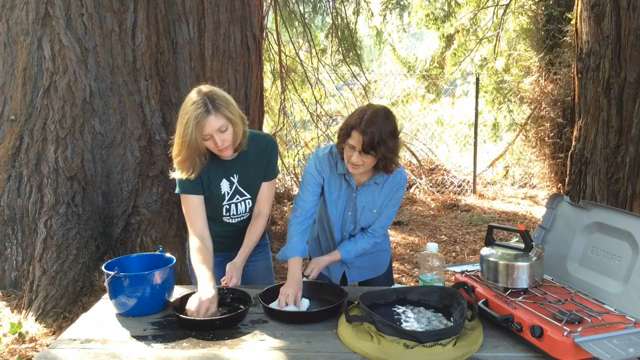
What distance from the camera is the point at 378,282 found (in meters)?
2.66

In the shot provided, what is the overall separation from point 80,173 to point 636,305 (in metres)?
2.79

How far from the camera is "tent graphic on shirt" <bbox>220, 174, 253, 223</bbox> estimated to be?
7.89 feet

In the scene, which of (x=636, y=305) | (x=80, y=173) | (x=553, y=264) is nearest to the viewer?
(x=636, y=305)

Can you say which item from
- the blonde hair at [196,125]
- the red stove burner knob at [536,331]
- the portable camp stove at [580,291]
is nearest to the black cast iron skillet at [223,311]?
the blonde hair at [196,125]

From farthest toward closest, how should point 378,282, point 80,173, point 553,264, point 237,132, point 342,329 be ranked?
point 80,173 < point 378,282 < point 237,132 < point 553,264 < point 342,329

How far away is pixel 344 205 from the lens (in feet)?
8.04

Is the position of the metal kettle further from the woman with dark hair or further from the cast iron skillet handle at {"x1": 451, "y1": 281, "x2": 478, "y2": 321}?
the woman with dark hair

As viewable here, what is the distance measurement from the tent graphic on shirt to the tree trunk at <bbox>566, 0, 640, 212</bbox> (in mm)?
1727

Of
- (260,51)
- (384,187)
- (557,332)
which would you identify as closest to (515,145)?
(260,51)

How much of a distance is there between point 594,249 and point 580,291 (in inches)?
6.3

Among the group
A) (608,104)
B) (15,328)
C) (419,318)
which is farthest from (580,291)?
(15,328)

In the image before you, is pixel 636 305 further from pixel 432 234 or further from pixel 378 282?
pixel 432 234

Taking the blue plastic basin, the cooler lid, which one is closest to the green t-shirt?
the blue plastic basin

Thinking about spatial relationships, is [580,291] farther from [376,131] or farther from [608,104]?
[608,104]
